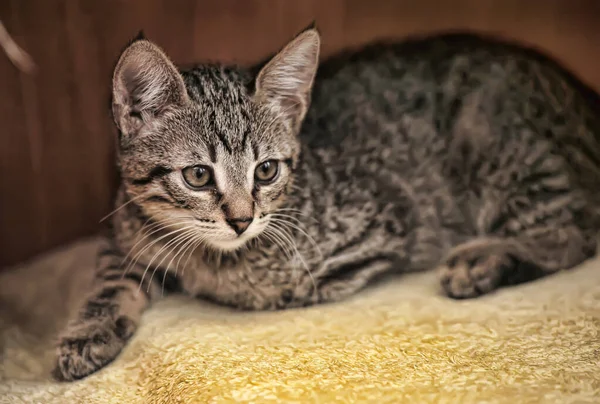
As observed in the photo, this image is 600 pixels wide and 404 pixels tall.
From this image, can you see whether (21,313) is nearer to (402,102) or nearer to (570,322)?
(402,102)

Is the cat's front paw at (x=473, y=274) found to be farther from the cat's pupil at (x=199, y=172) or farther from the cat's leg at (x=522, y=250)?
the cat's pupil at (x=199, y=172)

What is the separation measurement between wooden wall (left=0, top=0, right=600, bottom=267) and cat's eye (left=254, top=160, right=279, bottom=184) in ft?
2.84

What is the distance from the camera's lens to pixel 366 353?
149 cm

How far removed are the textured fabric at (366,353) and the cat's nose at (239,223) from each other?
270mm

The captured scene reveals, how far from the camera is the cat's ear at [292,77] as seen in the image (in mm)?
1658

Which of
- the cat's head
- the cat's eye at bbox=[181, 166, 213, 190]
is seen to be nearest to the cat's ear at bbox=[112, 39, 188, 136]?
the cat's head

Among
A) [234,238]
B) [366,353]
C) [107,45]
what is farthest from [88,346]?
[107,45]

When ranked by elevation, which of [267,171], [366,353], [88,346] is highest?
[267,171]

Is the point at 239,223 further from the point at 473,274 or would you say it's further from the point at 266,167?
the point at 473,274

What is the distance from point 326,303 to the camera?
186cm

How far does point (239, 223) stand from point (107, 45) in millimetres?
1184

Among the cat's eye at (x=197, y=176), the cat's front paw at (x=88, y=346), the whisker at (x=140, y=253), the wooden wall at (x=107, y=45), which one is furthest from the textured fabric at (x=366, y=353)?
the wooden wall at (x=107, y=45)

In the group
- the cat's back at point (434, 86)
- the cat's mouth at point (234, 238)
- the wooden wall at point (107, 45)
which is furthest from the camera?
the wooden wall at point (107, 45)

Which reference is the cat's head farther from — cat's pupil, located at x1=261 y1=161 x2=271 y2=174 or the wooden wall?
the wooden wall
